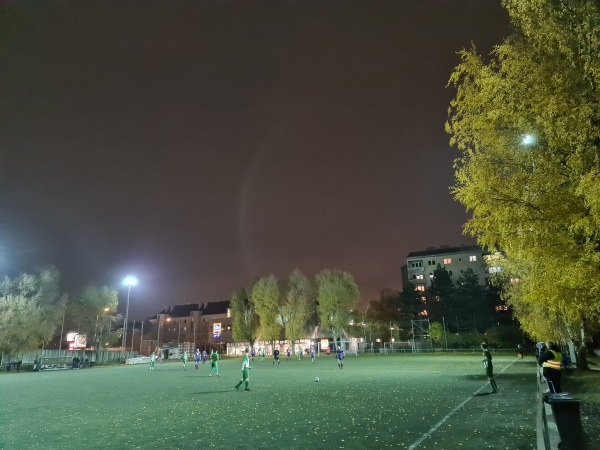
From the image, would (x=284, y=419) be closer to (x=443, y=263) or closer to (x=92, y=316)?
(x=92, y=316)

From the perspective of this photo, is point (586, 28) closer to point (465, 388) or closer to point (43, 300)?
point (465, 388)

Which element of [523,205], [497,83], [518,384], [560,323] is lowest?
[518,384]

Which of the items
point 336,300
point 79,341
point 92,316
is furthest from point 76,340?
point 336,300

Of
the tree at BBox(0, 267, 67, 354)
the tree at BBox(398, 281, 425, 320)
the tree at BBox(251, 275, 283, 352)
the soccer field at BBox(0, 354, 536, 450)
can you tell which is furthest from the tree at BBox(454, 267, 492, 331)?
the tree at BBox(0, 267, 67, 354)

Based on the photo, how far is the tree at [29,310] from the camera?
57356mm

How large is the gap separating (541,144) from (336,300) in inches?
3085

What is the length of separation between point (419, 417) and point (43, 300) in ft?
228

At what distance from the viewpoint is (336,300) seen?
88.1m

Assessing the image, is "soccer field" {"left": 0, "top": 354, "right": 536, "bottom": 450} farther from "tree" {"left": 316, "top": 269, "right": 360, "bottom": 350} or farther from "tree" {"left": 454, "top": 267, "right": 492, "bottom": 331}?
"tree" {"left": 454, "top": 267, "right": 492, "bottom": 331}

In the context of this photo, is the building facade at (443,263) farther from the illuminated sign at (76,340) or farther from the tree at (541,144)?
the tree at (541,144)

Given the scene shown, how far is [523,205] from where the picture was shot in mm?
11156

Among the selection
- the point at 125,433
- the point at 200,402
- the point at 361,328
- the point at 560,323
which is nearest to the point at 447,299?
the point at 361,328

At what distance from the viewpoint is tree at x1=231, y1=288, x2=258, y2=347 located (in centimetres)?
9506

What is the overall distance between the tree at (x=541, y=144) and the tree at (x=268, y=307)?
3208 inches
